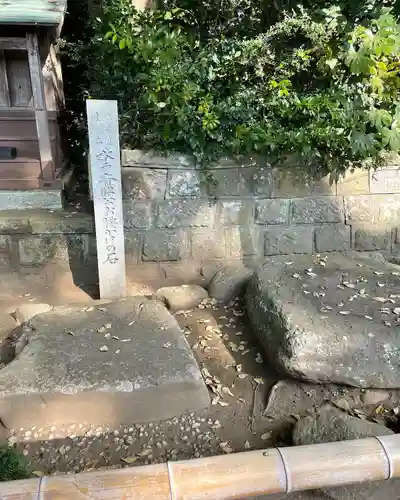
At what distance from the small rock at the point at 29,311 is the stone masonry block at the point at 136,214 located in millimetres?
1012

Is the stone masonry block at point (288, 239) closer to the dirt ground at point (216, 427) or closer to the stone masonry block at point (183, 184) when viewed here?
the stone masonry block at point (183, 184)

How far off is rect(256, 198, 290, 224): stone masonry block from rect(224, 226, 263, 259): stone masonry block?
0.12 meters

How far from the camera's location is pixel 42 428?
2625 millimetres

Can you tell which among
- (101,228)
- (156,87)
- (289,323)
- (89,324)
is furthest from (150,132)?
(289,323)

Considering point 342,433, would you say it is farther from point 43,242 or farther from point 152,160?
point 43,242

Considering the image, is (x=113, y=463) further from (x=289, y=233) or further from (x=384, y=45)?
(x=384, y=45)

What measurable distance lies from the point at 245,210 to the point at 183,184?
0.65 m

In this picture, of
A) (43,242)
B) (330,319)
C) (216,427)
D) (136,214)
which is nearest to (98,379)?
(216,427)

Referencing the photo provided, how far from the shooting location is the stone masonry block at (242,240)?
14.2ft

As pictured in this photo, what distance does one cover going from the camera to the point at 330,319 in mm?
3006

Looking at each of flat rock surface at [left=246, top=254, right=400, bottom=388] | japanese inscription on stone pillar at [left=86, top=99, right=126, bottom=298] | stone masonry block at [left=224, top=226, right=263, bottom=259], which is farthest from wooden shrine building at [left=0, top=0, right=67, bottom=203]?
flat rock surface at [left=246, top=254, right=400, bottom=388]

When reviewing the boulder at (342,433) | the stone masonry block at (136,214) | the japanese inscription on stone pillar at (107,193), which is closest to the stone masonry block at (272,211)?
the stone masonry block at (136,214)

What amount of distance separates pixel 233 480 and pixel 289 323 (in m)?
1.25

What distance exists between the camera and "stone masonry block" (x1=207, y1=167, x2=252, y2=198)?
4.14m
